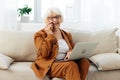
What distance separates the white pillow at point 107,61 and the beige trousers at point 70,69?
216 millimetres

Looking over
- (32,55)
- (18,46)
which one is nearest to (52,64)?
(32,55)

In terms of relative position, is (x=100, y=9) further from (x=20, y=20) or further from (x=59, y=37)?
(x=20, y=20)

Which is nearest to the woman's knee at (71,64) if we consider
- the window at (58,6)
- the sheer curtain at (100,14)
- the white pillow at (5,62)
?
the white pillow at (5,62)

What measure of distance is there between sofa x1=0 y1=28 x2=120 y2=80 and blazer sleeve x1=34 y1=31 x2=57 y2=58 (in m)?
0.24

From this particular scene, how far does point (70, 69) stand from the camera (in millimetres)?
2502

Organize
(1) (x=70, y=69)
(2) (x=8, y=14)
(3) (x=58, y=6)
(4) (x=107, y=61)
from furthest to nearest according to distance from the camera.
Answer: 1. (3) (x=58, y=6)
2. (2) (x=8, y=14)
3. (4) (x=107, y=61)
4. (1) (x=70, y=69)

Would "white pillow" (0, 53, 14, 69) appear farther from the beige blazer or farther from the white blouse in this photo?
the white blouse

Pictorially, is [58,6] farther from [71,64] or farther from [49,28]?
[71,64]

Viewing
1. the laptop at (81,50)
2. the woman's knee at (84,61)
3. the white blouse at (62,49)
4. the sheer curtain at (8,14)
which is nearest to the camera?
the laptop at (81,50)

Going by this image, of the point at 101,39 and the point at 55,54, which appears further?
the point at 101,39

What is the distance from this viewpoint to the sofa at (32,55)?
2.69 metres

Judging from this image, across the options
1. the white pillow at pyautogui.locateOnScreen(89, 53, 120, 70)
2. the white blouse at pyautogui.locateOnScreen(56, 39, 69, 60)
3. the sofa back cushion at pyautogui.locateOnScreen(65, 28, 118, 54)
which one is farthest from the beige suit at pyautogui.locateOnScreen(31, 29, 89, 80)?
the sofa back cushion at pyautogui.locateOnScreen(65, 28, 118, 54)

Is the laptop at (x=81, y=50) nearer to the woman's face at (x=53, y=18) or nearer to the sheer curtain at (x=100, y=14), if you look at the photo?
the woman's face at (x=53, y=18)

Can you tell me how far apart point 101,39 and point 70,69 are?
92 centimetres
